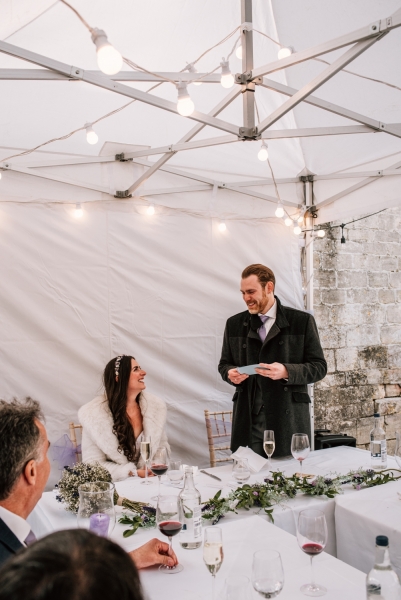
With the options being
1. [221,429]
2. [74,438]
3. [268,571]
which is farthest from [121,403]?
[268,571]

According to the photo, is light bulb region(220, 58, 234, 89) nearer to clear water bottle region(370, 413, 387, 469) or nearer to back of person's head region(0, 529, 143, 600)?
clear water bottle region(370, 413, 387, 469)

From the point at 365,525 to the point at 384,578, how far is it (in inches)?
34.5

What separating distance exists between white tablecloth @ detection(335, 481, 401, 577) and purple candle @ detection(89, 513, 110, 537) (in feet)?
Answer: 3.34

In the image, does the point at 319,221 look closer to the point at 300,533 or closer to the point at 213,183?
the point at 213,183

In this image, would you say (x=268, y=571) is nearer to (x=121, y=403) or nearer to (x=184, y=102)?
(x=184, y=102)

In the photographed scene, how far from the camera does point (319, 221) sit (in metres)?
4.48

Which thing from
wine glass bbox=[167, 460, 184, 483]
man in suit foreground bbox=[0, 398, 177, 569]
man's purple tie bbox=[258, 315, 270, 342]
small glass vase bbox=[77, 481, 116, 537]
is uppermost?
man's purple tie bbox=[258, 315, 270, 342]

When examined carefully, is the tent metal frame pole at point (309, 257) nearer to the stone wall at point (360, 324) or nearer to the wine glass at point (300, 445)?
the stone wall at point (360, 324)

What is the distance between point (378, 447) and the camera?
107 inches

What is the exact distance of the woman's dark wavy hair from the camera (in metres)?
3.17

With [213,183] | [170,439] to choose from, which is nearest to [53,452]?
[170,439]

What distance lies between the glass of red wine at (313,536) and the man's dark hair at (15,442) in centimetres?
76

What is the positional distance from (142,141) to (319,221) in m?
1.62

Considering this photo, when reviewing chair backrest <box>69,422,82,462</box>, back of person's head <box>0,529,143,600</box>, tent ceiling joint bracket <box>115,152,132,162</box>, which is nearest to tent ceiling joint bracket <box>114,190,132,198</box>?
tent ceiling joint bracket <box>115,152,132,162</box>
